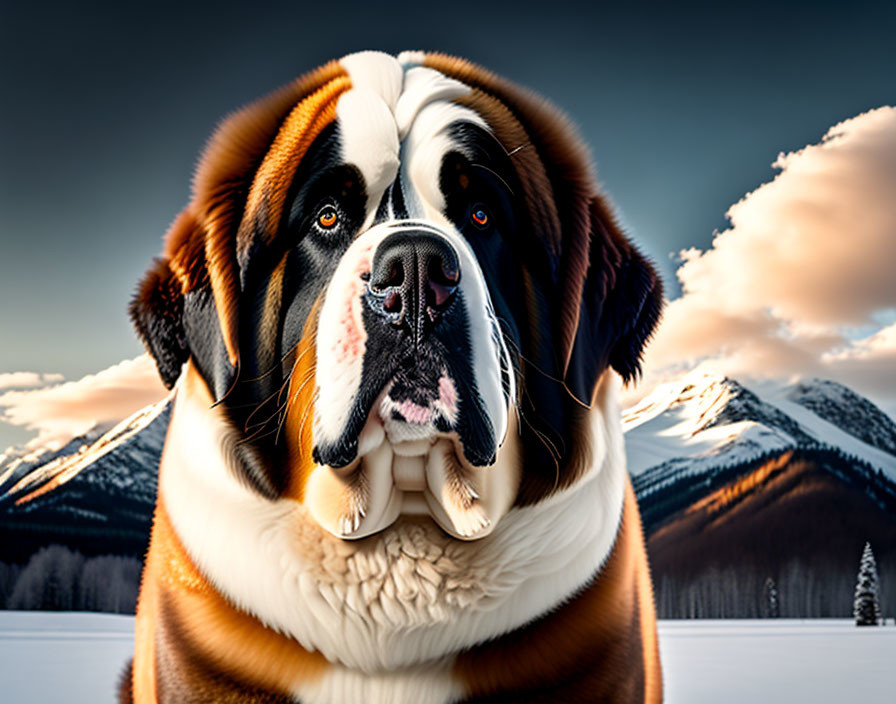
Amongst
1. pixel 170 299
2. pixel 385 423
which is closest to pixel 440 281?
pixel 385 423

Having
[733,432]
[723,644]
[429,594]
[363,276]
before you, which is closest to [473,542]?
[429,594]

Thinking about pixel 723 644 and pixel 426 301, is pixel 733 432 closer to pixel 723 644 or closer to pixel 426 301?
pixel 723 644

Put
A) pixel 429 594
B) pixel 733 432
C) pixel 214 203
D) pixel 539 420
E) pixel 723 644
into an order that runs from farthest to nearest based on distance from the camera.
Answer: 1. pixel 733 432
2. pixel 723 644
3. pixel 214 203
4. pixel 539 420
5. pixel 429 594

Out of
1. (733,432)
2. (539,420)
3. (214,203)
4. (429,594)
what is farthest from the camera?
(733,432)

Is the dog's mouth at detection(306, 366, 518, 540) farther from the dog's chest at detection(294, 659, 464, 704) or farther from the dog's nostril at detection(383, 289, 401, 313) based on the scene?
the dog's chest at detection(294, 659, 464, 704)

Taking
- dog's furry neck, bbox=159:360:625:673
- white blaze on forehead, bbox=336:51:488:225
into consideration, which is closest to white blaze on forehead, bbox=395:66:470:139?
white blaze on forehead, bbox=336:51:488:225

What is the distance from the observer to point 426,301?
5.58 feet

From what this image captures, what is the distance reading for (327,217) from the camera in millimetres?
2057

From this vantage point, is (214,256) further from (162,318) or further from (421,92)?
(421,92)

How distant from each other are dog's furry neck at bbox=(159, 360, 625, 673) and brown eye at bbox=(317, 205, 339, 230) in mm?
546

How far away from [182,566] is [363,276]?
96cm

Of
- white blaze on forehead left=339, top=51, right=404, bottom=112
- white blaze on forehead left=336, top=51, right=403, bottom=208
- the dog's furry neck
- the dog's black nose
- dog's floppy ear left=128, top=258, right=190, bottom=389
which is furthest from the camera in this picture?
dog's floppy ear left=128, top=258, right=190, bottom=389

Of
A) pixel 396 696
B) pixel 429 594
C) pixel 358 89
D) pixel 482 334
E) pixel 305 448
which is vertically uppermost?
pixel 358 89

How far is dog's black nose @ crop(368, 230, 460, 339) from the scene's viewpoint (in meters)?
1.68
